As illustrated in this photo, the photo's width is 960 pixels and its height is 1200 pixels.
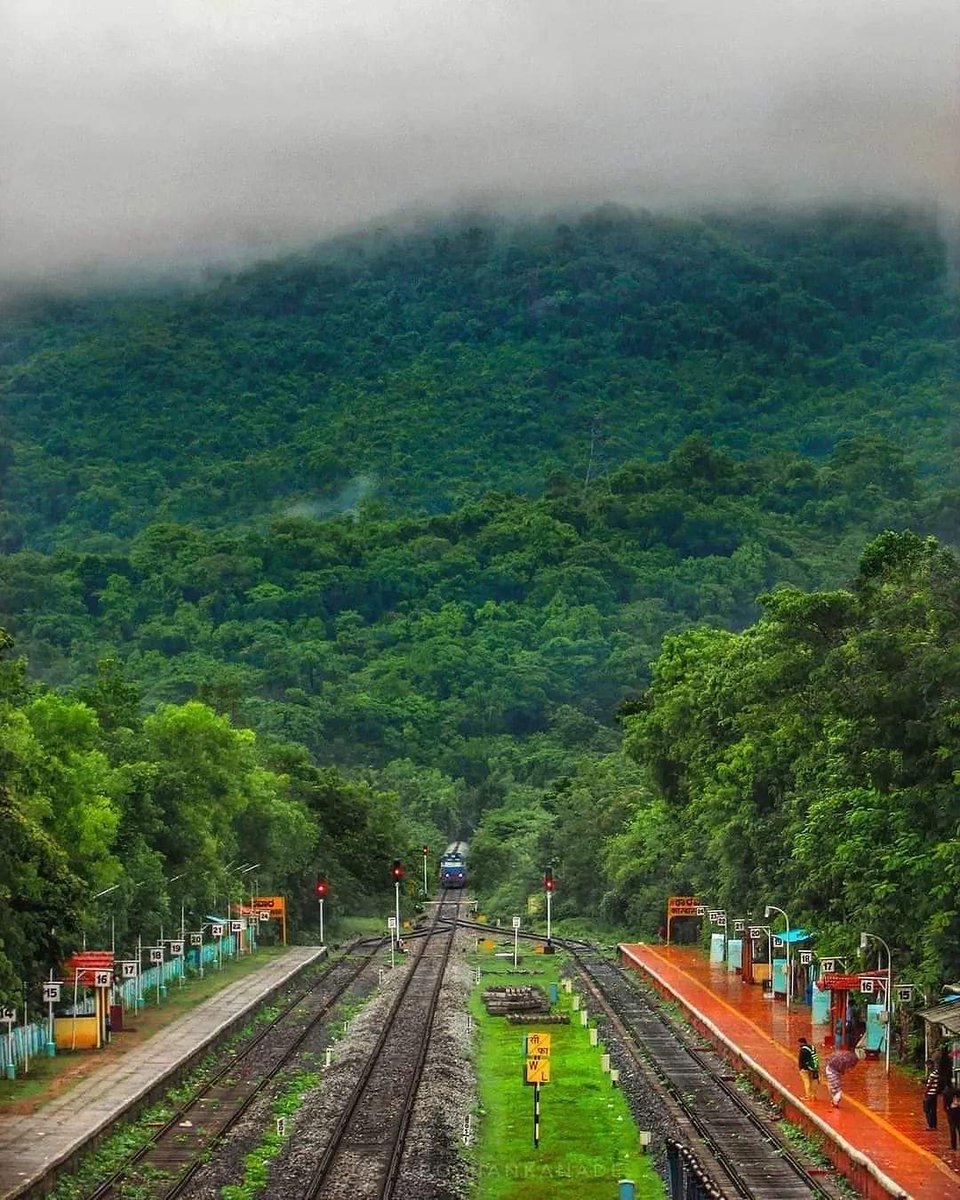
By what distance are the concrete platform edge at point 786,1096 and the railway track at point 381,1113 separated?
7.73 m

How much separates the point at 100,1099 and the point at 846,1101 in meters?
15.7

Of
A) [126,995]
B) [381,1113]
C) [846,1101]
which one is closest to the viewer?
[846,1101]

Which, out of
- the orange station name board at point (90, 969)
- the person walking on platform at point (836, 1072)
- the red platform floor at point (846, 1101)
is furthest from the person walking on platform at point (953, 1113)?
the orange station name board at point (90, 969)

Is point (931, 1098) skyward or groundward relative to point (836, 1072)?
groundward

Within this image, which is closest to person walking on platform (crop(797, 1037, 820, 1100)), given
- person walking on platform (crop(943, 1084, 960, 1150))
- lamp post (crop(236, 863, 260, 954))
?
person walking on platform (crop(943, 1084, 960, 1150))

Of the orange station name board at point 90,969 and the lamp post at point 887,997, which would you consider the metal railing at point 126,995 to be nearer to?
the orange station name board at point 90,969

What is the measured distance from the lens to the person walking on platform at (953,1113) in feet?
116

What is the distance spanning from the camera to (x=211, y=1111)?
1694 inches

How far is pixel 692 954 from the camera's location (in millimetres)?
83500

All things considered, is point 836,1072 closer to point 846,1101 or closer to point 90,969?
point 846,1101

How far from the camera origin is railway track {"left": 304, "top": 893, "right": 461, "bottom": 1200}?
34.6 metres

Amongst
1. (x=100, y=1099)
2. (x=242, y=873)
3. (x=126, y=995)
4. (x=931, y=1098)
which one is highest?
(x=242, y=873)

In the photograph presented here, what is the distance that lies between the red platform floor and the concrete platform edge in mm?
20

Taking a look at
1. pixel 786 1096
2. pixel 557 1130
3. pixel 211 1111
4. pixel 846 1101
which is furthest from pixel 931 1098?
pixel 211 1111
